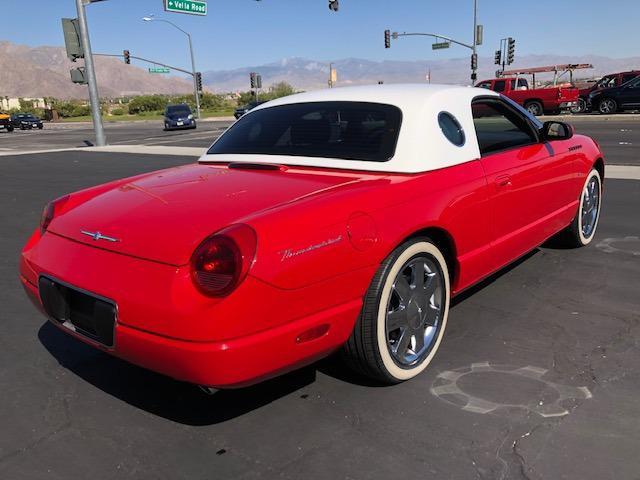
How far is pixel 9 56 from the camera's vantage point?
536ft

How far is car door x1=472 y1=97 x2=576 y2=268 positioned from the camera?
3.54 m

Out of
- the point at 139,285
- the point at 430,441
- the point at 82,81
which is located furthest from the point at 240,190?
the point at 82,81

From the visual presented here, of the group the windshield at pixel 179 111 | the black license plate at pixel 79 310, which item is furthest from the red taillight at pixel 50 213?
the windshield at pixel 179 111

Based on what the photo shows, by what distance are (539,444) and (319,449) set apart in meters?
0.95

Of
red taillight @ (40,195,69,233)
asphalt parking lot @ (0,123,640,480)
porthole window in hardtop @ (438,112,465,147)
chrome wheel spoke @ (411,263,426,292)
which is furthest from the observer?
porthole window in hardtop @ (438,112,465,147)

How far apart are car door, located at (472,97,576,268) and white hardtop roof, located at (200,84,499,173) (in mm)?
190

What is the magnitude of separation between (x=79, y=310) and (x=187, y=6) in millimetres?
26915

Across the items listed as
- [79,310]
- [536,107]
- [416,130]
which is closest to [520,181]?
[416,130]

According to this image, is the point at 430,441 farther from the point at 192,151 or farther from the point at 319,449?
the point at 192,151

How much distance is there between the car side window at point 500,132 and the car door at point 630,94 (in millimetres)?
22742

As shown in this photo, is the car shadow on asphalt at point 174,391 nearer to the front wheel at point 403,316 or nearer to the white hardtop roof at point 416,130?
the front wheel at point 403,316

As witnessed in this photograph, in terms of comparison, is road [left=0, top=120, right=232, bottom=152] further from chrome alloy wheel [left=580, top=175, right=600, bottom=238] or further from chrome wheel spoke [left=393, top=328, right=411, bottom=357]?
chrome wheel spoke [left=393, top=328, right=411, bottom=357]

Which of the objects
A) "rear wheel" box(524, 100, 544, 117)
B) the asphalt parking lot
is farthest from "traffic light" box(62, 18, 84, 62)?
"rear wheel" box(524, 100, 544, 117)

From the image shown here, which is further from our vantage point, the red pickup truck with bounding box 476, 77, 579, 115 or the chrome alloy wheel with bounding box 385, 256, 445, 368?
the red pickup truck with bounding box 476, 77, 579, 115
